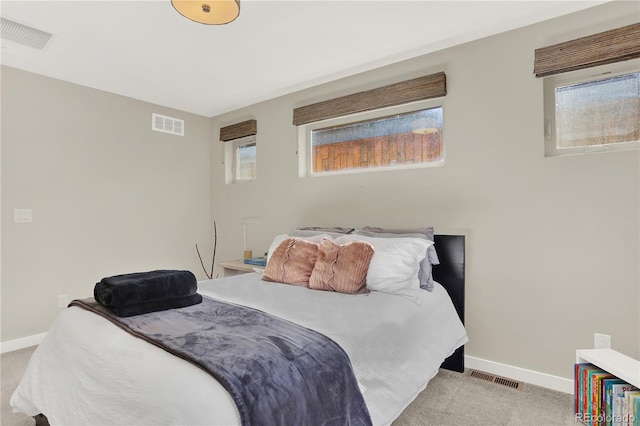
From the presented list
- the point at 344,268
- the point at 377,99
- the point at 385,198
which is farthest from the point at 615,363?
the point at 377,99

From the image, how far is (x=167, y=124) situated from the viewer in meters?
4.09

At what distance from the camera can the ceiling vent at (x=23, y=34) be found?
2.37 m

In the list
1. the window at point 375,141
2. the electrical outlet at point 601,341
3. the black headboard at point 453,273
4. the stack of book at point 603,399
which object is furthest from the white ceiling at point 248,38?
the stack of book at point 603,399

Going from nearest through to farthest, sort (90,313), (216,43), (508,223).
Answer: (90,313) < (508,223) < (216,43)

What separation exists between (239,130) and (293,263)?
229 centimetres

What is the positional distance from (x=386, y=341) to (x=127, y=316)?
1.21m

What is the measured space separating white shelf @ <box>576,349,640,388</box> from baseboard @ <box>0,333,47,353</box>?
422 cm

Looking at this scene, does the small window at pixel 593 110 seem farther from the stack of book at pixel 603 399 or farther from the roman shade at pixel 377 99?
the stack of book at pixel 603 399

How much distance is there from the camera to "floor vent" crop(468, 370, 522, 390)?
2.26m

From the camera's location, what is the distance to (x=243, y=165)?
4344mm

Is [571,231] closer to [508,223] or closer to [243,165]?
[508,223]

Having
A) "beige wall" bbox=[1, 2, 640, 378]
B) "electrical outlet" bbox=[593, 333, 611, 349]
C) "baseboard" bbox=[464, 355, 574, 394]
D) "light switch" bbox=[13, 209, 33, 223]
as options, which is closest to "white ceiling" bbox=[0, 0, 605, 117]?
"beige wall" bbox=[1, 2, 640, 378]

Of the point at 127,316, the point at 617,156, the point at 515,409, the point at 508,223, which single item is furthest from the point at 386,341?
the point at 617,156

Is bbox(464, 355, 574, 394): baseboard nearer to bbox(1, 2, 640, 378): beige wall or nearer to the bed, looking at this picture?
bbox(1, 2, 640, 378): beige wall
